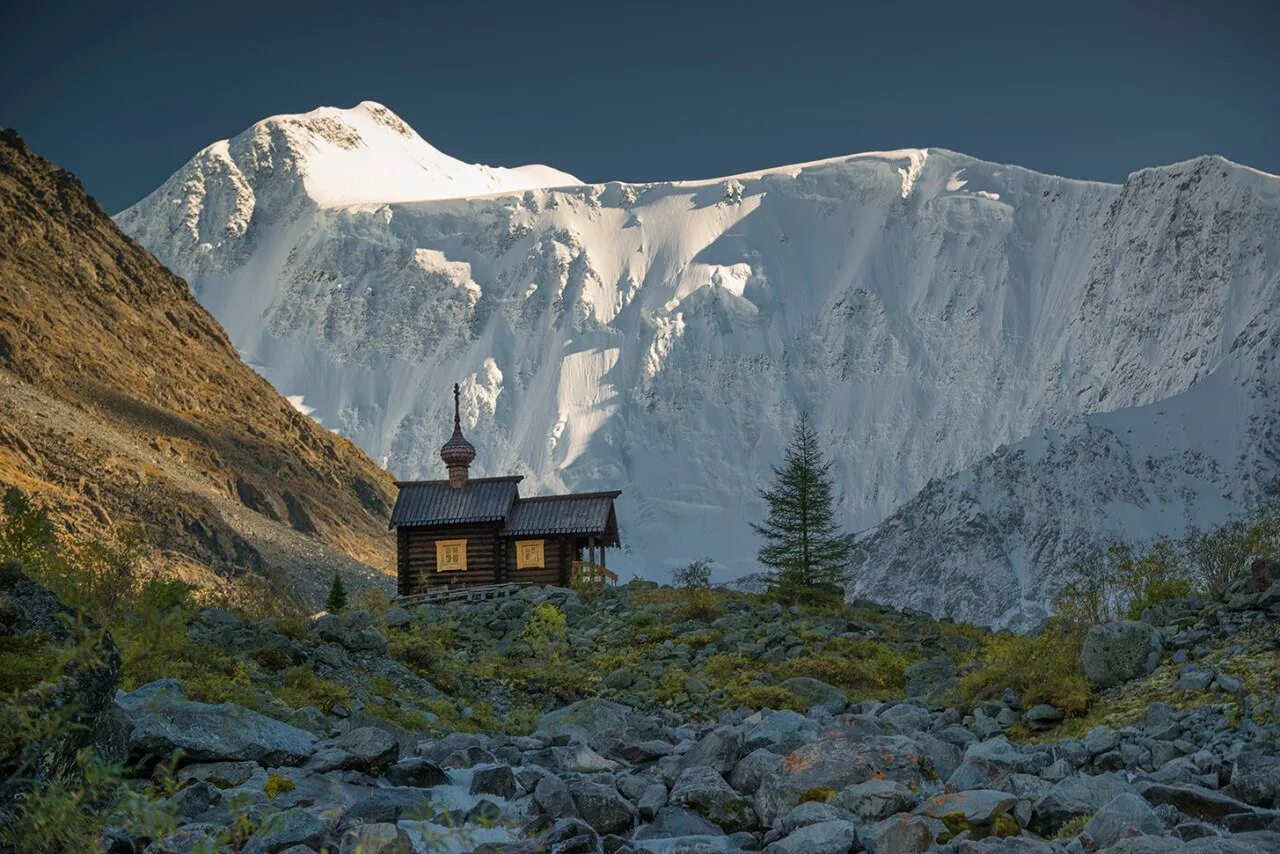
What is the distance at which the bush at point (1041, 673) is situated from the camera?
18969 millimetres

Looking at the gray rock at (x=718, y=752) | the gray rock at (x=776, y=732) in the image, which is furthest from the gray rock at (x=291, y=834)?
the gray rock at (x=776, y=732)

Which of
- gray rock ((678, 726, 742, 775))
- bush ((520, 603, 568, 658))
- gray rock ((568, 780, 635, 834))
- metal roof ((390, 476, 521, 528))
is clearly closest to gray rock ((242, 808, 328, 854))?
gray rock ((568, 780, 635, 834))

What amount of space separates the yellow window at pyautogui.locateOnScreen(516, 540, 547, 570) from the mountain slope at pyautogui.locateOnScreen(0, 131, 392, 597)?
25.5 meters

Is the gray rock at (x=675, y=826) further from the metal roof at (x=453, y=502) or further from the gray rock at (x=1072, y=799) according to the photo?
the metal roof at (x=453, y=502)

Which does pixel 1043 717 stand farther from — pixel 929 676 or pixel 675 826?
pixel 675 826

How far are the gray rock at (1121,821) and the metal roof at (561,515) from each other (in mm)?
30215

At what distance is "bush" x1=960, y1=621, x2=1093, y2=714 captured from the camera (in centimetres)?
1897

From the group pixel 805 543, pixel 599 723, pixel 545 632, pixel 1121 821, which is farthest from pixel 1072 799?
pixel 805 543

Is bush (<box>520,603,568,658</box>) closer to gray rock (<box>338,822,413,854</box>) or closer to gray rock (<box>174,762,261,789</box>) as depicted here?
gray rock (<box>174,762,261,789</box>)

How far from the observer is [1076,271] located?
6668 inches

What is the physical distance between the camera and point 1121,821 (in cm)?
1059

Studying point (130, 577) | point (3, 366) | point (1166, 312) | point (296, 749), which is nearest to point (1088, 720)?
point (296, 749)

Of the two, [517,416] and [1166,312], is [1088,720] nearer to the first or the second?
[1166,312]

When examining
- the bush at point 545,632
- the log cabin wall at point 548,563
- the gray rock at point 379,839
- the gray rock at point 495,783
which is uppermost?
the log cabin wall at point 548,563
